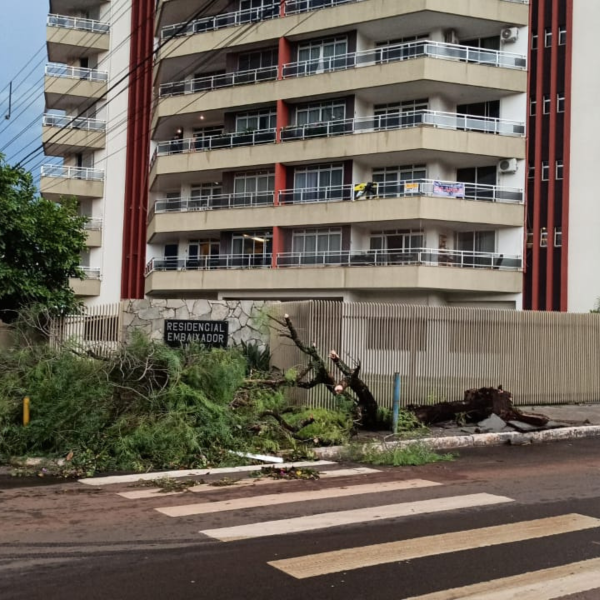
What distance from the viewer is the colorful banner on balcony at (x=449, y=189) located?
97.8ft

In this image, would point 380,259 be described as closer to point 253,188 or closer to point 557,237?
point 253,188

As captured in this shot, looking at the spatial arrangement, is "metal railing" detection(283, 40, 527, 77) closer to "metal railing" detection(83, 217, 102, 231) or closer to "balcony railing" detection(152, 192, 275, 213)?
"balcony railing" detection(152, 192, 275, 213)

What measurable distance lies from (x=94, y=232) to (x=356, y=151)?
63.2 ft

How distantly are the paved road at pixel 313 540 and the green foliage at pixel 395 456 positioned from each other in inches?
35.1

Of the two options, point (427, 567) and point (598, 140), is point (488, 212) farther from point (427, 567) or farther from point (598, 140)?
point (427, 567)

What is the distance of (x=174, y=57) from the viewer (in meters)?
34.6

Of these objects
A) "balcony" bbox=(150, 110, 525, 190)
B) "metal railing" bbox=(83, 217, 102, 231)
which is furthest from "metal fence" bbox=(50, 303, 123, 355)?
"metal railing" bbox=(83, 217, 102, 231)

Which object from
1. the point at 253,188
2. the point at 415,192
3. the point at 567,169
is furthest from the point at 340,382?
the point at 253,188

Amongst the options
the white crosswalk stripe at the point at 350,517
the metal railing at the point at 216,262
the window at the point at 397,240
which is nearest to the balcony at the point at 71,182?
the metal railing at the point at 216,262

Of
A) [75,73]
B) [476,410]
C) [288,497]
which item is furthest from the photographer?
[75,73]

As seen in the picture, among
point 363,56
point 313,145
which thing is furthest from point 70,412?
point 363,56

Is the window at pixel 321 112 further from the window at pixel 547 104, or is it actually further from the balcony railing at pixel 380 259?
the window at pixel 547 104

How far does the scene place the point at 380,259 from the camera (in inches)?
1211

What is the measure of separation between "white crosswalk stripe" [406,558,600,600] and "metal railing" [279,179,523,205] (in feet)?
83.5
